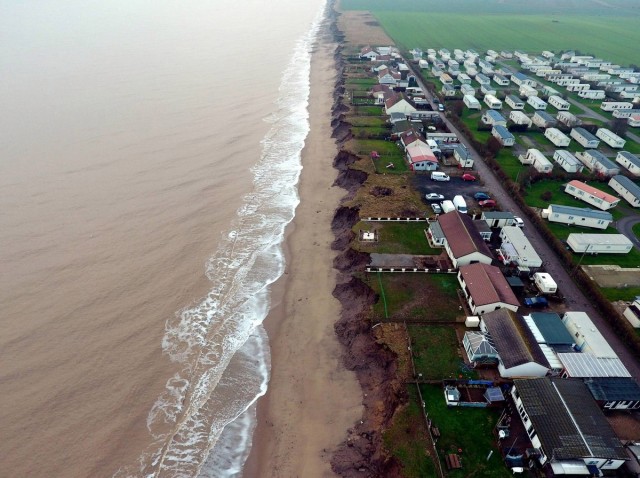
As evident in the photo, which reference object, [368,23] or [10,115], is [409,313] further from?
[368,23]

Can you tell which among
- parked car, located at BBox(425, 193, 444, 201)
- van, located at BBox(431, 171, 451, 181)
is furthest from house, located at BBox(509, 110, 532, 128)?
parked car, located at BBox(425, 193, 444, 201)

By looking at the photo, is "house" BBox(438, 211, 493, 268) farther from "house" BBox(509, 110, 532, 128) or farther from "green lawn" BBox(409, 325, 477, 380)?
"house" BBox(509, 110, 532, 128)

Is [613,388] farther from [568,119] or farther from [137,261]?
[568,119]

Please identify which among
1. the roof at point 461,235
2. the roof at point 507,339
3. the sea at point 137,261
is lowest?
the sea at point 137,261

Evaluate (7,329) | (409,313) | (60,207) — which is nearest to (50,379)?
(7,329)

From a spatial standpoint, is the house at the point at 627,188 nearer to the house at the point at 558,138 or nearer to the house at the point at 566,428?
the house at the point at 558,138

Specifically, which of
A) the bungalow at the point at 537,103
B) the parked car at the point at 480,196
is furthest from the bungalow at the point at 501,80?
the parked car at the point at 480,196
